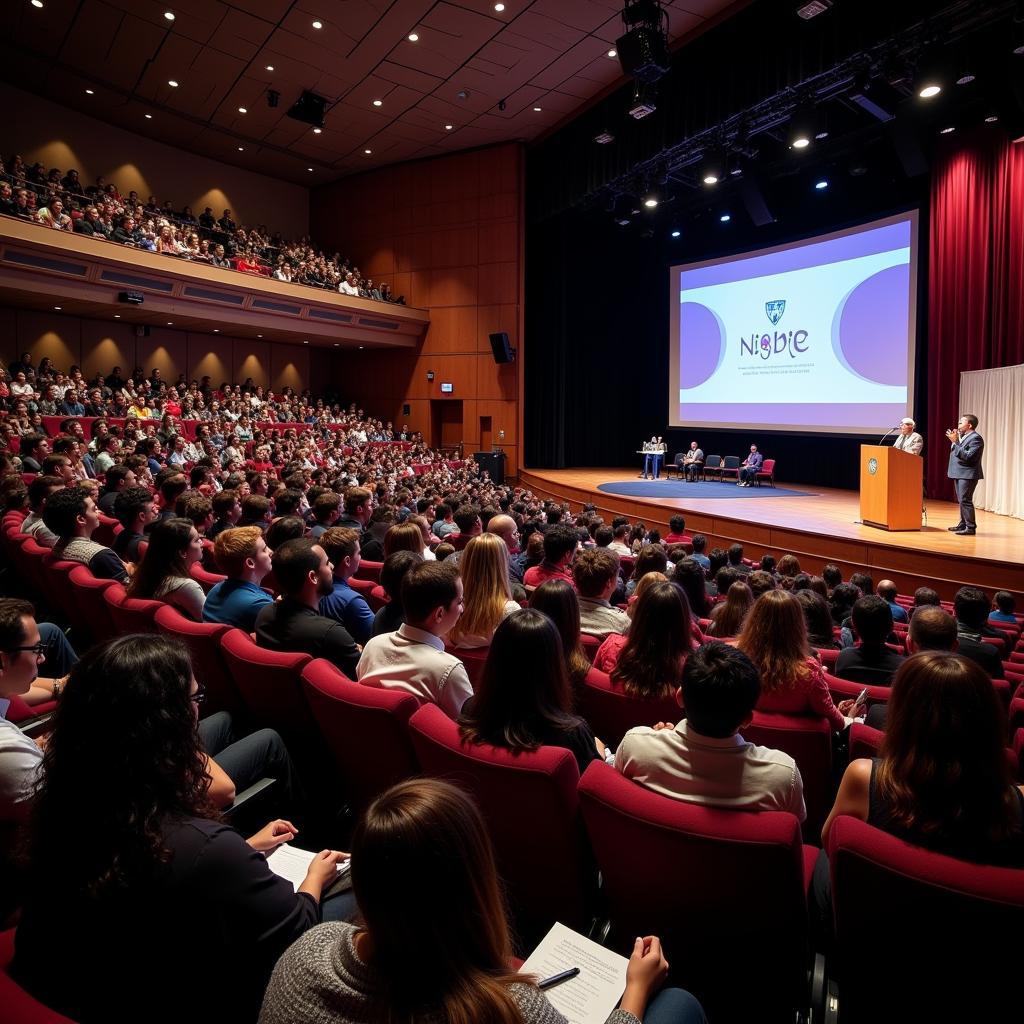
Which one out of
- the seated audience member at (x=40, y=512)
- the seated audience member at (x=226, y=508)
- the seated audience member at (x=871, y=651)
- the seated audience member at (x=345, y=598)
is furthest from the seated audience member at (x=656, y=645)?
the seated audience member at (x=40, y=512)

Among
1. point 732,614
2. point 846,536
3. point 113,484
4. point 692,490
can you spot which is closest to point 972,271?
point 692,490

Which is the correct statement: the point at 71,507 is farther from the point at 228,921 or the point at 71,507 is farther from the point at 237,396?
the point at 237,396

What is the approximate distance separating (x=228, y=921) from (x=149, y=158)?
17941 mm

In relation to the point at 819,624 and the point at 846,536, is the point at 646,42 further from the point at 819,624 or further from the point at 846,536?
the point at 819,624

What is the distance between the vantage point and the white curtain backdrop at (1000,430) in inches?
378

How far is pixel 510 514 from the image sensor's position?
20.5 feet

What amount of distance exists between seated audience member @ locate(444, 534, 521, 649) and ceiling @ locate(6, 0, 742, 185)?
9.58m

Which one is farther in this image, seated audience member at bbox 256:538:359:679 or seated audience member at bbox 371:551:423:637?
Answer: seated audience member at bbox 371:551:423:637

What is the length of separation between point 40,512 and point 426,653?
3816 millimetres

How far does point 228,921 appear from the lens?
119 centimetres

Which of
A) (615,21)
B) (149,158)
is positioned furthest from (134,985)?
(149,158)

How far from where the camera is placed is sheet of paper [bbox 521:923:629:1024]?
1.25 m

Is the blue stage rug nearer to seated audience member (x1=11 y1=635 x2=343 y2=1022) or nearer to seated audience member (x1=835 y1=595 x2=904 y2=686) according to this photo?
seated audience member (x1=835 y1=595 x2=904 y2=686)

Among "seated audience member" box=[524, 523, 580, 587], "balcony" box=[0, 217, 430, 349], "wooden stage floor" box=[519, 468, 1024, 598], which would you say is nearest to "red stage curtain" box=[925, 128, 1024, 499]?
"wooden stage floor" box=[519, 468, 1024, 598]
